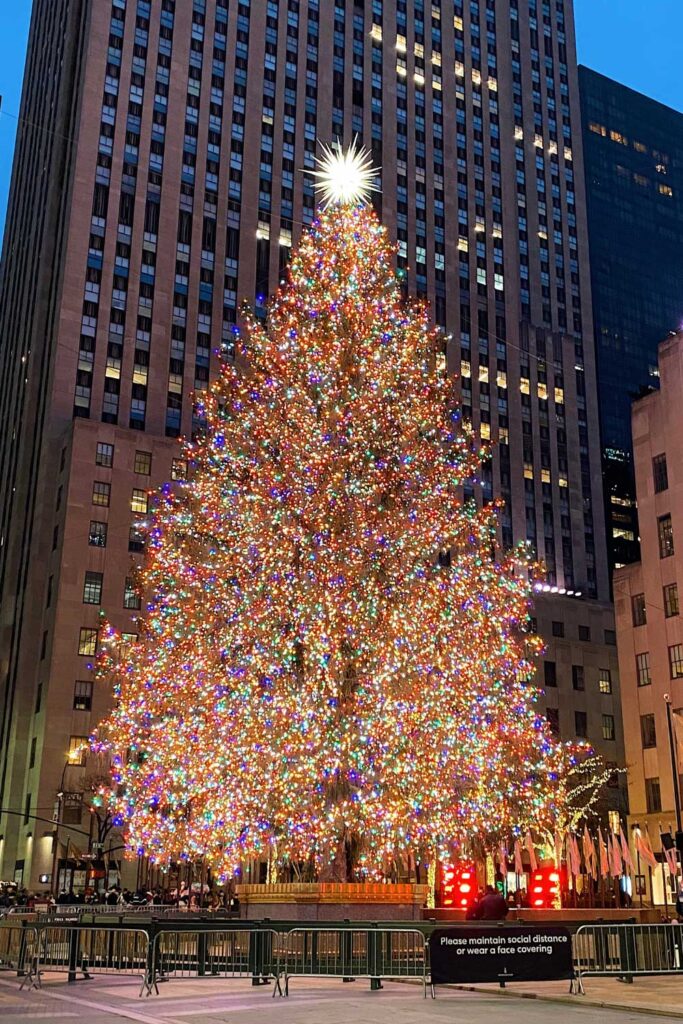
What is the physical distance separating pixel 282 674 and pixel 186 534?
27.7ft

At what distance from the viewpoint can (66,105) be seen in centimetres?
9575

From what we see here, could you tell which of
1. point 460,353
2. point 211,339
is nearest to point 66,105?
point 211,339

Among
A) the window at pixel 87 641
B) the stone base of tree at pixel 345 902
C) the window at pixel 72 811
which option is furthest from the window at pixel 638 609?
the window at pixel 72 811

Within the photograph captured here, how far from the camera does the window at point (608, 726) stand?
274 ft

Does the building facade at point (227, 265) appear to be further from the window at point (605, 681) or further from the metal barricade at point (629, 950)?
the metal barricade at point (629, 950)

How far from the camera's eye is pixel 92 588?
74625 mm

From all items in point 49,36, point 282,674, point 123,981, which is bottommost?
point 123,981

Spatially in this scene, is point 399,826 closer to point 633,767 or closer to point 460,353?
point 633,767

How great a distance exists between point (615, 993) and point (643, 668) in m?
40.0

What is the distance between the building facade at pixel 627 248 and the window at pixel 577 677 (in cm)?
5361

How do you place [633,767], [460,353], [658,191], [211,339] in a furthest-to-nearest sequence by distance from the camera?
[658,191]
[460,353]
[211,339]
[633,767]

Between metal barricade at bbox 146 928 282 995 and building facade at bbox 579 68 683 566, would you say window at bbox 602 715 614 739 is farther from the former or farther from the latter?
metal barricade at bbox 146 928 282 995

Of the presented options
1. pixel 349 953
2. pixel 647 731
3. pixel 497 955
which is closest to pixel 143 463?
pixel 647 731

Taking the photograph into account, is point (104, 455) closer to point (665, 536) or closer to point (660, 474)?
point (660, 474)
